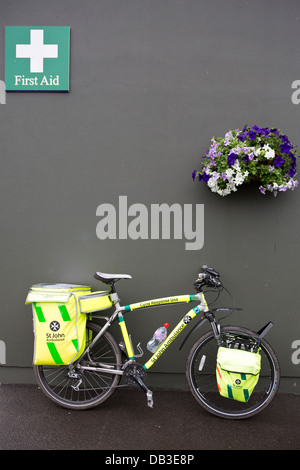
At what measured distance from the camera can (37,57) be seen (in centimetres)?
360

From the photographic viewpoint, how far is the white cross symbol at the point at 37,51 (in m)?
3.59

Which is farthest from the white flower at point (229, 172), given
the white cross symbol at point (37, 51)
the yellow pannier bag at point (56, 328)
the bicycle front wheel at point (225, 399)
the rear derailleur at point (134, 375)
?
the white cross symbol at point (37, 51)

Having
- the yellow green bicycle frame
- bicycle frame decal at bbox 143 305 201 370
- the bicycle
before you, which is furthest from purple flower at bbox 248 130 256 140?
bicycle frame decal at bbox 143 305 201 370

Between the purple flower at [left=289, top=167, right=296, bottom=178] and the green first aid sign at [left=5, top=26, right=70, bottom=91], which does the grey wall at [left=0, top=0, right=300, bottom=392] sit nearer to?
the green first aid sign at [left=5, top=26, right=70, bottom=91]

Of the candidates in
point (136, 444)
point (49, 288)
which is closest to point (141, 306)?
point (49, 288)

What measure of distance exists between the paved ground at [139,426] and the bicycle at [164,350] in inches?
4.6

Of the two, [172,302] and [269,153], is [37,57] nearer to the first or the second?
[269,153]

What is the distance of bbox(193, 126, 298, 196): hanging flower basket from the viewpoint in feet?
10.5

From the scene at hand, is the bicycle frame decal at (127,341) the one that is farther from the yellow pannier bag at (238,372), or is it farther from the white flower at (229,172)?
the white flower at (229,172)

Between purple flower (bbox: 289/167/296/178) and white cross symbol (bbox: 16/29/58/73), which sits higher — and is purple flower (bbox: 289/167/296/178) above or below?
below

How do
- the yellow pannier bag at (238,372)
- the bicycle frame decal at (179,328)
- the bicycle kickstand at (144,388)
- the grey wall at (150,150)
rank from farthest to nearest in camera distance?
the grey wall at (150,150) → the bicycle frame decal at (179,328) → the bicycle kickstand at (144,388) → the yellow pannier bag at (238,372)

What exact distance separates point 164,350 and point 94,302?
2.31ft

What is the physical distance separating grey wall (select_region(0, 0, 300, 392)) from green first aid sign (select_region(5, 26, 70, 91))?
8 cm
